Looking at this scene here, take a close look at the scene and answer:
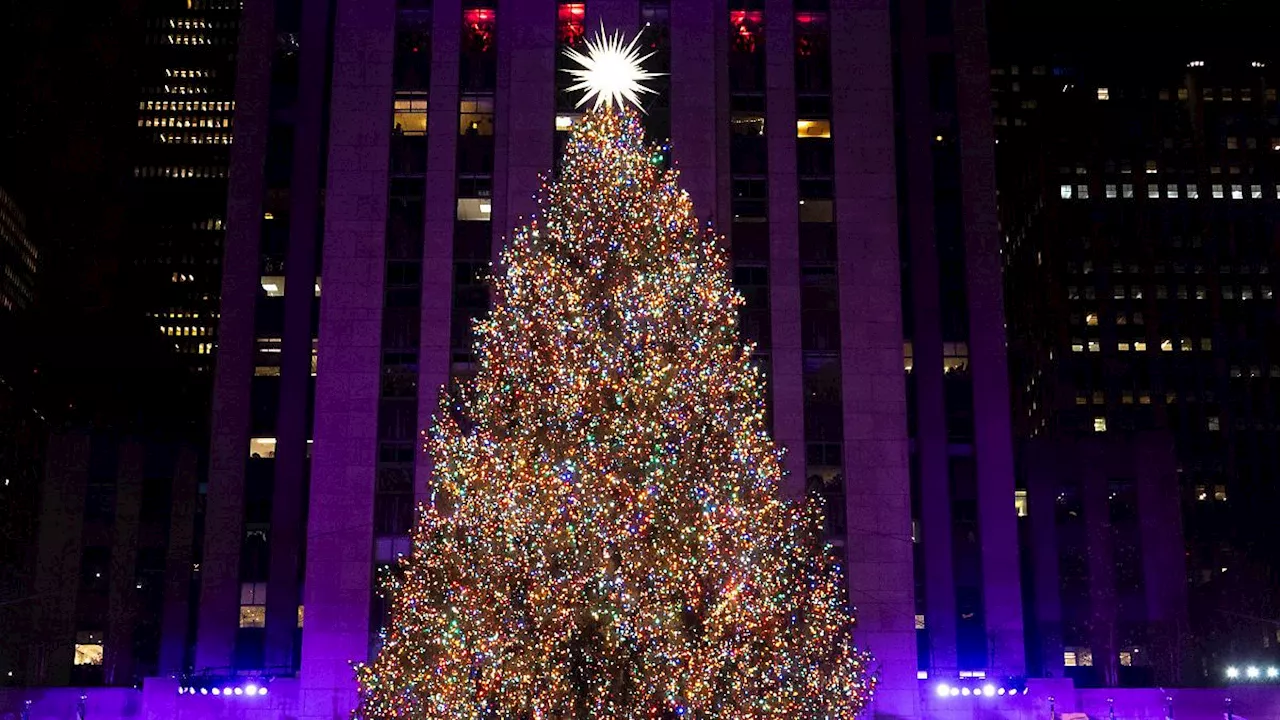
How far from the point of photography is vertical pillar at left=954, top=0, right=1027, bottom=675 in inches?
2074

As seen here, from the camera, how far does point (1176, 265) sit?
447ft

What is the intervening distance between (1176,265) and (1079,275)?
9.67 meters

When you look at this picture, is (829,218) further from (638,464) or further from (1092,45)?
(1092,45)

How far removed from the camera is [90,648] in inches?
2601

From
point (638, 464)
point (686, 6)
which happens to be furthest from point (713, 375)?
point (686, 6)

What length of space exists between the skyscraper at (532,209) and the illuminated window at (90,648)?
17581mm

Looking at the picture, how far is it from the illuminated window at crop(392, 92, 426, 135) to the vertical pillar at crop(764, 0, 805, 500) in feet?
47.7

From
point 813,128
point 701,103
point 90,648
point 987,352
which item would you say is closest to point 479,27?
point 701,103

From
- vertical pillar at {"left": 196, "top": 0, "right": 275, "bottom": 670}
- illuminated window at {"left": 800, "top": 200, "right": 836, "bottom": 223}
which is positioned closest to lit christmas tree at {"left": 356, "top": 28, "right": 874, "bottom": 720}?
vertical pillar at {"left": 196, "top": 0, "right": 275, "bottom": 670}

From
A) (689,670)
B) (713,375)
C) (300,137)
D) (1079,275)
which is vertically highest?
(1079,275)

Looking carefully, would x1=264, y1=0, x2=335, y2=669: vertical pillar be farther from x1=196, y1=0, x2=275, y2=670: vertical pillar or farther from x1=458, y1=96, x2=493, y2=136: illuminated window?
x1=458, y1=96, x2=493, y2=136: illuminated window

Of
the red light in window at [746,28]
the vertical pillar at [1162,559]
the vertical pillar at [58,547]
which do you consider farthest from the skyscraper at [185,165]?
→ the vertical pillar at [1162,559]

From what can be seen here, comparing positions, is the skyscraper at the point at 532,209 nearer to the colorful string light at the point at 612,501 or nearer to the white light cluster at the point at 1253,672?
the colorful string light at the point at 612,501

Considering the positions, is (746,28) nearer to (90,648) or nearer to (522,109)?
(522,109)
